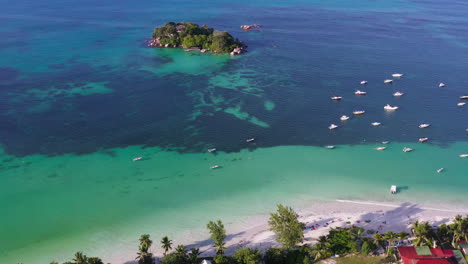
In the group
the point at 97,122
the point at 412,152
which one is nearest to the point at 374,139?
the point at 412,152

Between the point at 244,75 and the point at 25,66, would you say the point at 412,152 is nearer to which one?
the point at 244,75

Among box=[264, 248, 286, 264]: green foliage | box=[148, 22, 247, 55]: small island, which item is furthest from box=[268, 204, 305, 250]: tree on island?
box=[148, 22, 247, 55]: small island

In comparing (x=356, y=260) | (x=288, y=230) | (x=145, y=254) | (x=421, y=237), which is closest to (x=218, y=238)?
(x=288, y=230)

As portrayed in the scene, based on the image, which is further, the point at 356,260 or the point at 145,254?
the point at 356,260

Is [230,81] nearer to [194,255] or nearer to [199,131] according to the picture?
[199,131]

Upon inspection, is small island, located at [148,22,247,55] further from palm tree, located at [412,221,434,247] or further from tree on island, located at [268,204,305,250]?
palm tree, located at [412,221,434,247]

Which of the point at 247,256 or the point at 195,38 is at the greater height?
the point at 195,38
